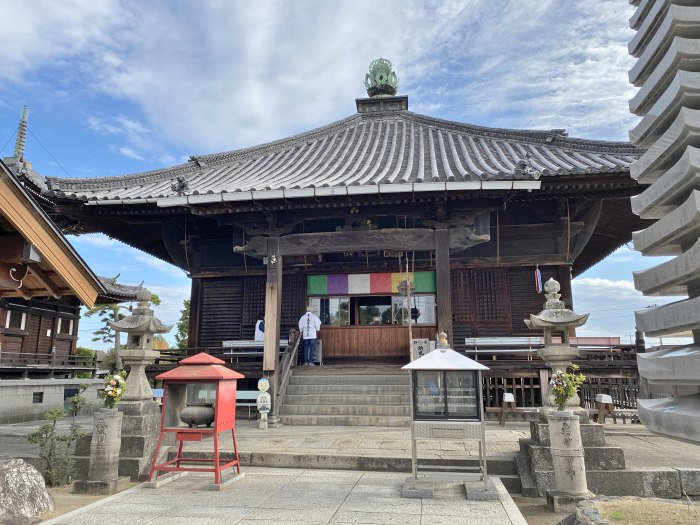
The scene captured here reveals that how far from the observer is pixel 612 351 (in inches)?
470

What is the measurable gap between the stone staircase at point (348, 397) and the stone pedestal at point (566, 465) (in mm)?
4605

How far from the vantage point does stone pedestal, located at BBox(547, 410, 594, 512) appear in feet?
18.5

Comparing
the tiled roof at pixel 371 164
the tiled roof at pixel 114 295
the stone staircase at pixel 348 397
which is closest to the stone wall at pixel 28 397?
the tiled roof at pixel 114 295

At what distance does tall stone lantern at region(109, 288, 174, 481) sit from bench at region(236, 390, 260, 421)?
3558 mm

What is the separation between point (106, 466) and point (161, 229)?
31.3 ft

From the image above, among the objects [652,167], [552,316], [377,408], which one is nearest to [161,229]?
[377,408]

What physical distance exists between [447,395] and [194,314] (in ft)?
37.8

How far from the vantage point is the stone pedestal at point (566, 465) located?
223 inches

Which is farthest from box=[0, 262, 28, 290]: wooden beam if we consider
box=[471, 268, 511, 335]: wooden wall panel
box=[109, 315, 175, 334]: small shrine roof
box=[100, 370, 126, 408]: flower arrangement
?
box=[471, 268, 511, 335]: wooden wall panel

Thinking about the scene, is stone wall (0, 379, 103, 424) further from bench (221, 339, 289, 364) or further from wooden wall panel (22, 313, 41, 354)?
bench (221, 339, 289, 364)

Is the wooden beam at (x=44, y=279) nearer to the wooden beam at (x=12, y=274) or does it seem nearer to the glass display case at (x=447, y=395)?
the wooden beam at (x=12, y=274)

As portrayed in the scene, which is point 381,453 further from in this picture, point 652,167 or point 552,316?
point 652,167

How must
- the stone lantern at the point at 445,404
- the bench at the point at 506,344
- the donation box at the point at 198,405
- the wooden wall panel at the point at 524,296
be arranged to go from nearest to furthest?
the stone lantern at the point at 445,404 → the donation box at the point at 198,405 → the bench at the point at 506,344 → the wooden wall panel at the point at 524,296

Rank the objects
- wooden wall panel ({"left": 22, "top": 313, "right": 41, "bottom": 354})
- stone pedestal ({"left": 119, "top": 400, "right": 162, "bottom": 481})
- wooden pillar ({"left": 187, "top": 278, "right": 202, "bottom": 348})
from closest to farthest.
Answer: stone pedestal ({"left": 119, "top": 400, "right": 162, "bottom": 481}) → wooden pillar ({"left": 187, "top": 278, "right": 202, "bottom": 348}) → wooden wall panel ({"left": 22, "top": 313, "right": 41, "bottom": 354})
